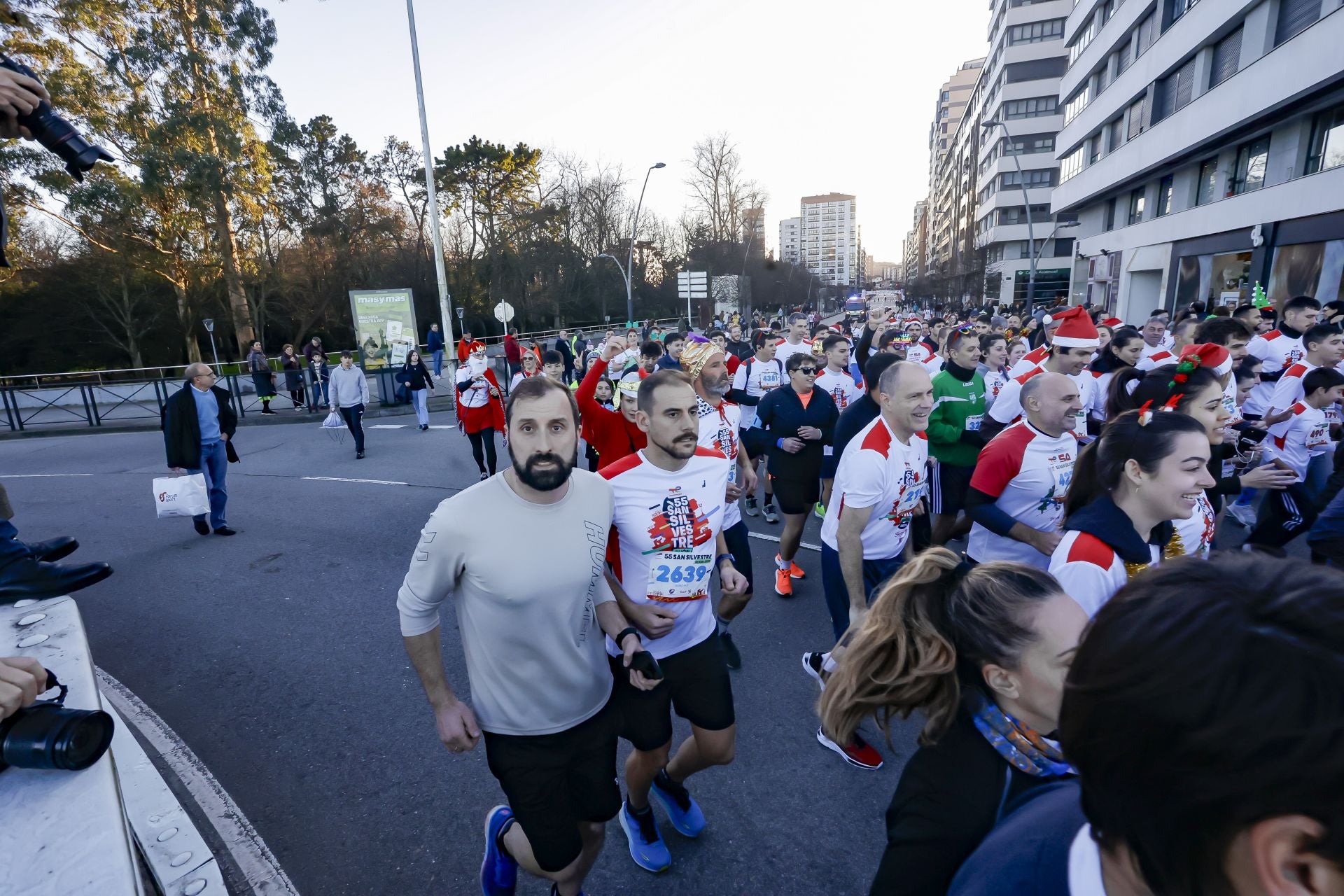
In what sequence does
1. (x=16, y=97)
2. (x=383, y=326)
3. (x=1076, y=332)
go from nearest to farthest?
(x=16, y=97) < (x=1076, y=332) < (x=383, y=326)

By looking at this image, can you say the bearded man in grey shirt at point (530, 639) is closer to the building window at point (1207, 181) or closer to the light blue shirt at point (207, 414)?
the light blue shirt at point (207, 414)

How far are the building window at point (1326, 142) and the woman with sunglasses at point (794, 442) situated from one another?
1945cm

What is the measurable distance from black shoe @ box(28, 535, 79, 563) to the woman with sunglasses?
4706 mm

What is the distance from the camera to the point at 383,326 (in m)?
19.6

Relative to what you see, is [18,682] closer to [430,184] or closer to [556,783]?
[556,783]

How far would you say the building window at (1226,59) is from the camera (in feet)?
67.2

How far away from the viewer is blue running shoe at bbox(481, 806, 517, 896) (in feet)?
8.29

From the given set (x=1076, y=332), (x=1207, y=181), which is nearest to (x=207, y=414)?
(x=1076, y=332)

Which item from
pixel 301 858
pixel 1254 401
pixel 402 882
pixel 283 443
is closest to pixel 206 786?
pixel 301 858

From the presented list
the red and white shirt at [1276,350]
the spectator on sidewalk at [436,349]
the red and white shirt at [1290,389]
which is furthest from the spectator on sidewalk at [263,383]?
the red and white shirt at [1276,350]

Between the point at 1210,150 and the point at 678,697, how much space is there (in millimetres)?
29832

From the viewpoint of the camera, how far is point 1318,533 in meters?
3.43

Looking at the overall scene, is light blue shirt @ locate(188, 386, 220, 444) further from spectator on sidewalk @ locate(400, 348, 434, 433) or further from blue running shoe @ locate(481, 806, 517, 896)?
blue running shoe @ locate(481, 806, 517, 896)

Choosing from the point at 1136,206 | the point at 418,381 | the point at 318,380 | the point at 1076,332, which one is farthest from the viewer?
the point at 1136,206
